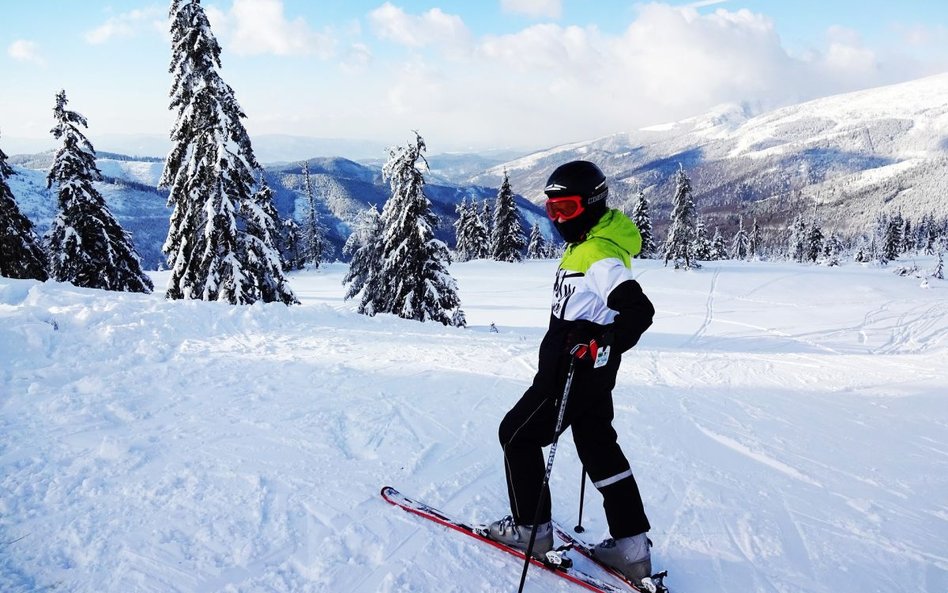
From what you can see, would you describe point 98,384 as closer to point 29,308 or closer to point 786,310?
point 29,308

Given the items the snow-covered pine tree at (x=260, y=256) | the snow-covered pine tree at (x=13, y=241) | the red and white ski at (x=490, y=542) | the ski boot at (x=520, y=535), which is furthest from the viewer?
the snow-covered pine tree at (x=13, y=241)

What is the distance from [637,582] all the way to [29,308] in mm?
8621

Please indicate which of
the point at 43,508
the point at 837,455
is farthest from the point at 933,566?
the point at 43,508

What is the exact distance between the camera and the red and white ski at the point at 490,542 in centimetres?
288

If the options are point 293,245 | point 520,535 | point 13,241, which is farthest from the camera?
point 293,245

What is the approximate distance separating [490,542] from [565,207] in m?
2.25

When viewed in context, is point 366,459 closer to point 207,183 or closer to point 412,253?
point 207,183

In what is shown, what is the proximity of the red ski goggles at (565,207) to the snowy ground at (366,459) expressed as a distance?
7.29 feet

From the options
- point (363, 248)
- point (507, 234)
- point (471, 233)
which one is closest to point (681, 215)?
point (507, 234)

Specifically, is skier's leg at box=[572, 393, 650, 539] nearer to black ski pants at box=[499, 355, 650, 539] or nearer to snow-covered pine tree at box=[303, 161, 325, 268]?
black ski pants at box=[499, 355, 650, 539]

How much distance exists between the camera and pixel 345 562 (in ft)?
9.39

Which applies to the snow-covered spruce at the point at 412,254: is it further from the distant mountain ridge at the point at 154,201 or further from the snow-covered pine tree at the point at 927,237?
the snow-covered pine tree at the point at 927,237

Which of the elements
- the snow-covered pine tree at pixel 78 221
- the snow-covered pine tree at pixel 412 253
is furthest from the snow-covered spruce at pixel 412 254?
the snow-covered pine tree at pixel 78 221

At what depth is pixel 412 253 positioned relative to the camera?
1906 centimetres
